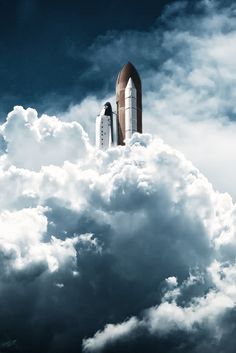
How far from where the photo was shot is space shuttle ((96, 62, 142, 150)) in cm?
9794

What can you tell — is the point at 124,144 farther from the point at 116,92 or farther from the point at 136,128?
the point at 116,92

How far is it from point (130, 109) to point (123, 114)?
6.56 ft

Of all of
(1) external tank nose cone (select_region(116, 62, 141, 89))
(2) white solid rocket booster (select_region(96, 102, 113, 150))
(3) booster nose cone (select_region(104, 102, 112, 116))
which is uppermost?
(1) external tank nose cone (select_region(116, 62, 141, 89))

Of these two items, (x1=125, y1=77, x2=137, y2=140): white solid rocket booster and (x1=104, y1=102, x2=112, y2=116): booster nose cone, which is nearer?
(x1=125, y1=77, x2=137, y2=140): white solid rocket booster

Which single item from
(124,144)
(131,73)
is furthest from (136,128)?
(131,73)

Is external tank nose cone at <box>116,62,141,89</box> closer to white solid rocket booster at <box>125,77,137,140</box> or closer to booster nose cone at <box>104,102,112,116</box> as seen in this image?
white solid rocket booster at <box>125,77,137,140</box>

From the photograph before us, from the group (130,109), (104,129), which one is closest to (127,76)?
(130,109)

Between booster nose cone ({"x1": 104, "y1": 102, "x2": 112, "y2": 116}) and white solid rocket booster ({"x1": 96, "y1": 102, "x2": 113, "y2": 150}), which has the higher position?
booster nose cone ({"x1": 104, "y1": 102, "x2": 112, "y2": 116})

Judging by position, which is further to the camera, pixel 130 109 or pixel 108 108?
pixel 108 108

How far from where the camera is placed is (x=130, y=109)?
9825cm

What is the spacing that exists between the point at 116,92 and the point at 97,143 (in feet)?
42.9

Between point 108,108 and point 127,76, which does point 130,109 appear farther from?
point 127,76

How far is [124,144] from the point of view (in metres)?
98.4

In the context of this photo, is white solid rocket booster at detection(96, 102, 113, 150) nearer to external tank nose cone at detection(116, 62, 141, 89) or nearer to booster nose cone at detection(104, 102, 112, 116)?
booster nose cone at detection(104, 102, 112, 116)
